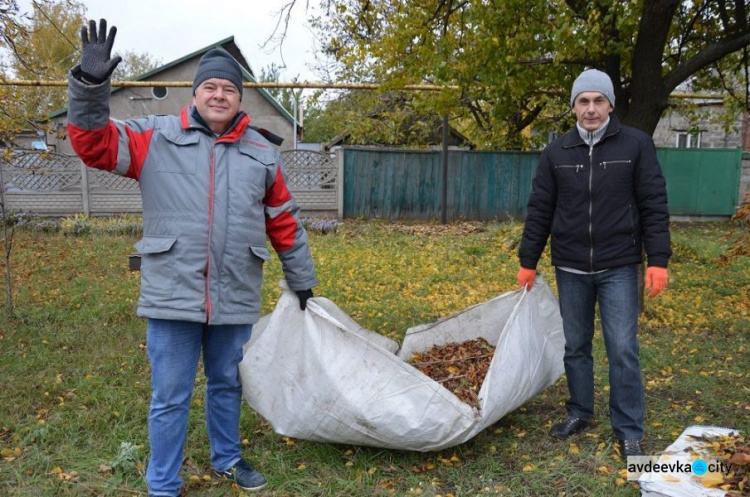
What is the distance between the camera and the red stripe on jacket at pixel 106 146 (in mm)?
2309

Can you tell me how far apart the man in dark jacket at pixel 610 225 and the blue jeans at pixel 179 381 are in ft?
5.48

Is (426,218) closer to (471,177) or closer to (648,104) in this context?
(471,177)

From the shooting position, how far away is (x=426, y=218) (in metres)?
14.2

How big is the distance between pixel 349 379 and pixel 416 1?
4.98m

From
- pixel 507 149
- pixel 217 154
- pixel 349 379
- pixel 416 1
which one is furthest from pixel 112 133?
pixel 507 149

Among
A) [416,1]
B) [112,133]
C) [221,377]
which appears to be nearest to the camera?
[112,133]

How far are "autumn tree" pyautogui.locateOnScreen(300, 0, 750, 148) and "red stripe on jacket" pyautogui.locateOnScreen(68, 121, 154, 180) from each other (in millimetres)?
4079

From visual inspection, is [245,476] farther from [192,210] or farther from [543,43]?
[543,43]

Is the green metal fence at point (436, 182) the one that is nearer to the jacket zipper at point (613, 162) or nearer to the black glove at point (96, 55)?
the jacket zipper at point (613, 162)

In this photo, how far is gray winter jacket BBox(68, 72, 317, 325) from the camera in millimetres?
2535

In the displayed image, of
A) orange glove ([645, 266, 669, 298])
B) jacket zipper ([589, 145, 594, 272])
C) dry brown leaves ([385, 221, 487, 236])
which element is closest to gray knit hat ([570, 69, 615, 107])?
jacket zipper ([589, 145, 594, 272])

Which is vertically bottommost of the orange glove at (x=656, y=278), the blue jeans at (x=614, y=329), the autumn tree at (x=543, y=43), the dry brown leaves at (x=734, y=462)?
the dry brown leaves at (x=734, y=462)

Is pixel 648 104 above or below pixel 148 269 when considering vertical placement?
above

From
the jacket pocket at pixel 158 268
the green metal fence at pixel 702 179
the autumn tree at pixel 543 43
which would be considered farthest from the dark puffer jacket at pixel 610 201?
the green metal fence at pixel 702 179
